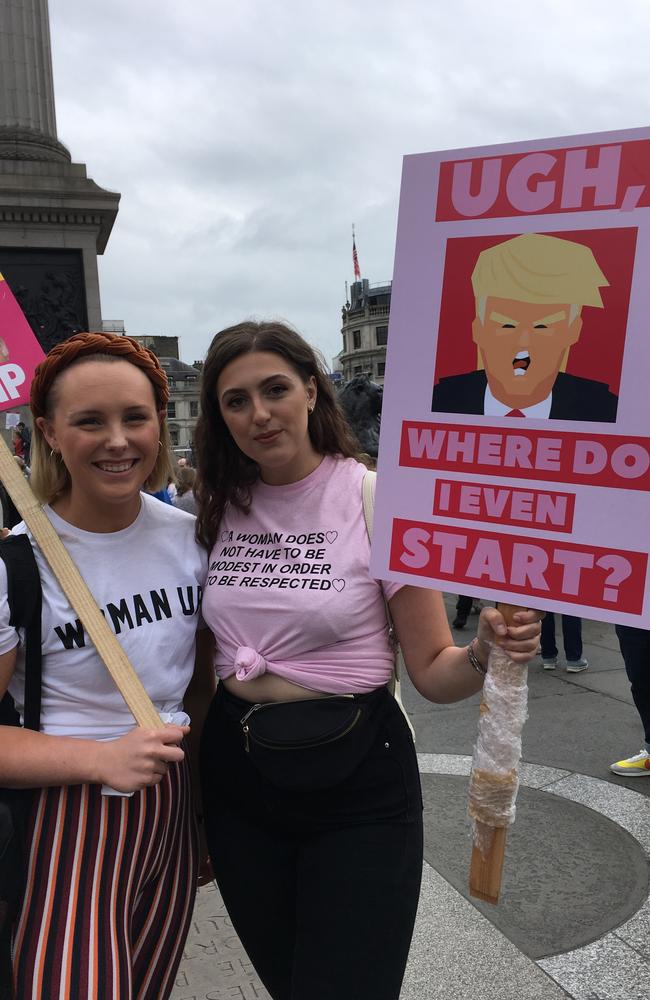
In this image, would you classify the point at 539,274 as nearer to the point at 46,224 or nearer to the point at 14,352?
the point at 14,352

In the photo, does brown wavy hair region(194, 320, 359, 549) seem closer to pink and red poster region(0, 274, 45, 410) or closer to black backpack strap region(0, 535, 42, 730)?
black backpack strap region(0, 535, 42, 730)

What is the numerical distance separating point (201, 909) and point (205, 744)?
66.6 inches

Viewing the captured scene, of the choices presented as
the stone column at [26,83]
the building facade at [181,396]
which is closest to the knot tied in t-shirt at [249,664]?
the stone column at [26,83]

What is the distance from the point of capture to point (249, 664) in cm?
170

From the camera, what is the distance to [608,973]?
2.64 metres

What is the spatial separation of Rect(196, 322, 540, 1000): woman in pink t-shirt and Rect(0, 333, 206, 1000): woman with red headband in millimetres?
123

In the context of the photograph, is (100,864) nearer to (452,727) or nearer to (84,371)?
(84,371)

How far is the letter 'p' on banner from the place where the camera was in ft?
4.58

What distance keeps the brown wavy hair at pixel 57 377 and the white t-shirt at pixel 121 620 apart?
7 cm

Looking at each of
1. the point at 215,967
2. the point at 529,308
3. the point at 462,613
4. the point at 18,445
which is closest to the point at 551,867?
the point at 215,967

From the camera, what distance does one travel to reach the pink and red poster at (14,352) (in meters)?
2.51

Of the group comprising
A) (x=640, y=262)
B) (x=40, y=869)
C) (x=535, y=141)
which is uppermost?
(x=535, y=141)

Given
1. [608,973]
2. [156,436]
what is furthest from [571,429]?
[608,973]

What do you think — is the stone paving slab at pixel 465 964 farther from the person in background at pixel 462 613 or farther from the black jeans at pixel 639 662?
the person in background at pixel 462 613
